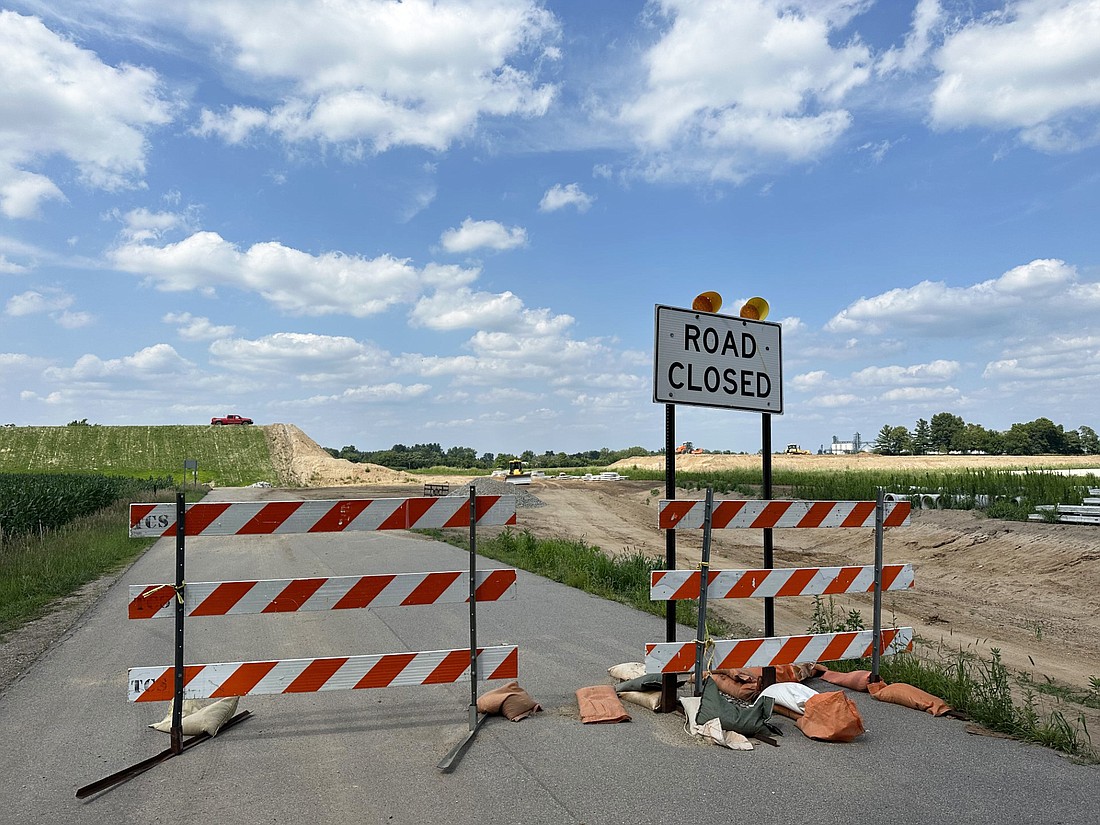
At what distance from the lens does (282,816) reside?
4.10 meters

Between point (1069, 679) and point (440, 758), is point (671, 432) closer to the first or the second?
point (440, 758)

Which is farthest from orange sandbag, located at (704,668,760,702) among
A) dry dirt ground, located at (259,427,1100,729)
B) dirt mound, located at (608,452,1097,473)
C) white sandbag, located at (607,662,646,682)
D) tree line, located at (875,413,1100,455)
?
tree line, located at (875,413,1100,455)

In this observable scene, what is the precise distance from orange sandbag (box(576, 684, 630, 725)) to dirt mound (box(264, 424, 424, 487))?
229 ft

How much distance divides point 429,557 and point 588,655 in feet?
29.7

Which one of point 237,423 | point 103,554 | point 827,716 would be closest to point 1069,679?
point 827,716

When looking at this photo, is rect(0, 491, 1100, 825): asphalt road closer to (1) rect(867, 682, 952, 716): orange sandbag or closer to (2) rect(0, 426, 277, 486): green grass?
(1) rect(867, 682, 952, 716): orange sandbag

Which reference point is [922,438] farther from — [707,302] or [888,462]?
[707,302]

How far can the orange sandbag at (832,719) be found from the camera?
5211mm

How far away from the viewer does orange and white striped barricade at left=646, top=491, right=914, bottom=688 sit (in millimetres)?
5879

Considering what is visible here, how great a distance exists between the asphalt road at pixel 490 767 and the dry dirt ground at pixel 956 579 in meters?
1.84

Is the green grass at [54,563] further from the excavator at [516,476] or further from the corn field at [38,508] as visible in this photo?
the excavator at [516,476]

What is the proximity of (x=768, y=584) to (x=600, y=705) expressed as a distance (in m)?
1.62

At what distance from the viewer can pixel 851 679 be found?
662 centimetres

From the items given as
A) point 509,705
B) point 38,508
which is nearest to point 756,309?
point 509,705
